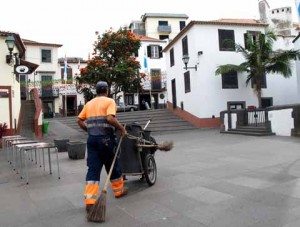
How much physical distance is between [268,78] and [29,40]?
30.2m

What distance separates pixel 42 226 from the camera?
4.73m

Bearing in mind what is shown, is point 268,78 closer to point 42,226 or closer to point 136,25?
point 42,226

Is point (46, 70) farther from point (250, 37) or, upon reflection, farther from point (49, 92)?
point (250, 37)

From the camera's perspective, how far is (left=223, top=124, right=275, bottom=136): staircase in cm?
1656

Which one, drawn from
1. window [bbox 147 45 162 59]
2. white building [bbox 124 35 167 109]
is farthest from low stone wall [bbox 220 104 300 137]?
window [bbox 147 45 162 59]

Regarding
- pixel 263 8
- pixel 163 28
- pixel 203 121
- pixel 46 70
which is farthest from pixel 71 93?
pixel 263 8

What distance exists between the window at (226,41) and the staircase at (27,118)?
12119 mm

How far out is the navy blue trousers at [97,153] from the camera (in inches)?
214

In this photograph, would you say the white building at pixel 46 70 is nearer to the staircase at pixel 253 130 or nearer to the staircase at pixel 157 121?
the staircase at pixel 157 121

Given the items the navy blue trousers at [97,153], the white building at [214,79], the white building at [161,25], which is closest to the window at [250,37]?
the white building at [214,79]

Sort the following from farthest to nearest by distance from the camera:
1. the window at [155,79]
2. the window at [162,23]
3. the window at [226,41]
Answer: the window at [162,23] < the window at [155,79] < the window at [226,41]

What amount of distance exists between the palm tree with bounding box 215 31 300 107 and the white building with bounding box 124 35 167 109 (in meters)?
21.9

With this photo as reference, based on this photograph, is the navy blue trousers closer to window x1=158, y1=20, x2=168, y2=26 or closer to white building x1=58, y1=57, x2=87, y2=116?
white building x1=58, y1=57, x2=87, y2=116

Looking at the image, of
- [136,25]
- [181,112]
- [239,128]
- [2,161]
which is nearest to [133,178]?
[2,161]
